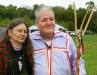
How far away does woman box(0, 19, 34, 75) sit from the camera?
11.1 ft

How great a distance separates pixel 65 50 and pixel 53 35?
256mm

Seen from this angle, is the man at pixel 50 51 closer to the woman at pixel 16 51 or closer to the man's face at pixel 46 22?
the man's face at pixel 46 22

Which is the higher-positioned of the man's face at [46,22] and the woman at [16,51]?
the man's face at [46,22]

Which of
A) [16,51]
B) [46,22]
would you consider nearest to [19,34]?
[16,51]

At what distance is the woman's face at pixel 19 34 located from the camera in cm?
337

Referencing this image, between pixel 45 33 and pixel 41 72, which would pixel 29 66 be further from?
pixel 45 33

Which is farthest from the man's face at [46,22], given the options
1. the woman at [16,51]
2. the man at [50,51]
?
the woman at [16,51]

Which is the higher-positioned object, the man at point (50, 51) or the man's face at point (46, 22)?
the man's face at point (46, 22)

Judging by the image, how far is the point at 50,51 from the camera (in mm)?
3451

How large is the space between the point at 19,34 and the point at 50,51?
431 mm

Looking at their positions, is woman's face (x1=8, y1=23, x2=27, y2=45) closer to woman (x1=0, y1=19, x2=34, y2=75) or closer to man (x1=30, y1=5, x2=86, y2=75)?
woman (x1=0, y1=19, x2=34, y2=75)

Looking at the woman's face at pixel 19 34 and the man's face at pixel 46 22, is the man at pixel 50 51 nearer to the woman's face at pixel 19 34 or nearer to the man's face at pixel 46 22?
the man's face at pixel 46 22

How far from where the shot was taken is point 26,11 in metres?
89.0

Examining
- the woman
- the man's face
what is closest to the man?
the man's face
